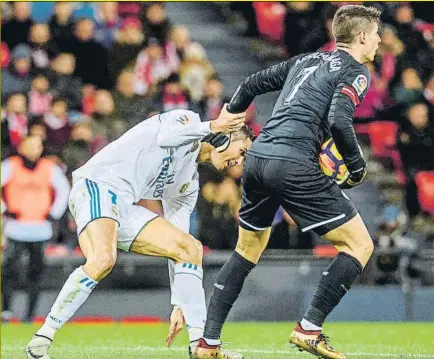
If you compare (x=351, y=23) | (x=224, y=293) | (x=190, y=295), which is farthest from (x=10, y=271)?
(x=351, y=23)

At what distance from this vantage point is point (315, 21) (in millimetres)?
16734

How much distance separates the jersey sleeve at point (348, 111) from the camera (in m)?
6.64

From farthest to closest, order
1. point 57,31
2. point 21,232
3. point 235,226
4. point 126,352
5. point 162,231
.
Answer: point 57,31
point 235,226
point 21,232
point 126,352
point 162,231

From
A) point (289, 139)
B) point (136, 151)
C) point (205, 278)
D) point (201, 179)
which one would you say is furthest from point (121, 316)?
point (289, 139)

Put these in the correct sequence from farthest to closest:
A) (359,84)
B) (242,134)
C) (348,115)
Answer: (242,134) < (359,84) < (348,115)

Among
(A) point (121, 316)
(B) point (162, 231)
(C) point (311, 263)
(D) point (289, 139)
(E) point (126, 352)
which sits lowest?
(A) point (121, 316)

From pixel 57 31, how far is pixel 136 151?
8.58 m

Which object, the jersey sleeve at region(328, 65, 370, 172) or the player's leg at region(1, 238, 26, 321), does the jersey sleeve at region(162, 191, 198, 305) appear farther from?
the player's leg at region(1, 238, 26, 321)

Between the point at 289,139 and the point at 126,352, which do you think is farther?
the point at 126,352

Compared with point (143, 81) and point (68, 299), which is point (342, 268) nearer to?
point (68, 299)

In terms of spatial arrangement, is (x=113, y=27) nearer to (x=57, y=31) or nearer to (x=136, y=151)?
(x=57, y=31)

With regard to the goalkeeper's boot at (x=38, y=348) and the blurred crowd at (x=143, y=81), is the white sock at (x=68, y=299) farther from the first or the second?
the blurred crowd at (x=143, y=81)

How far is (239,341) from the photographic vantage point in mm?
9648

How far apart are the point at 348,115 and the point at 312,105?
346mm
